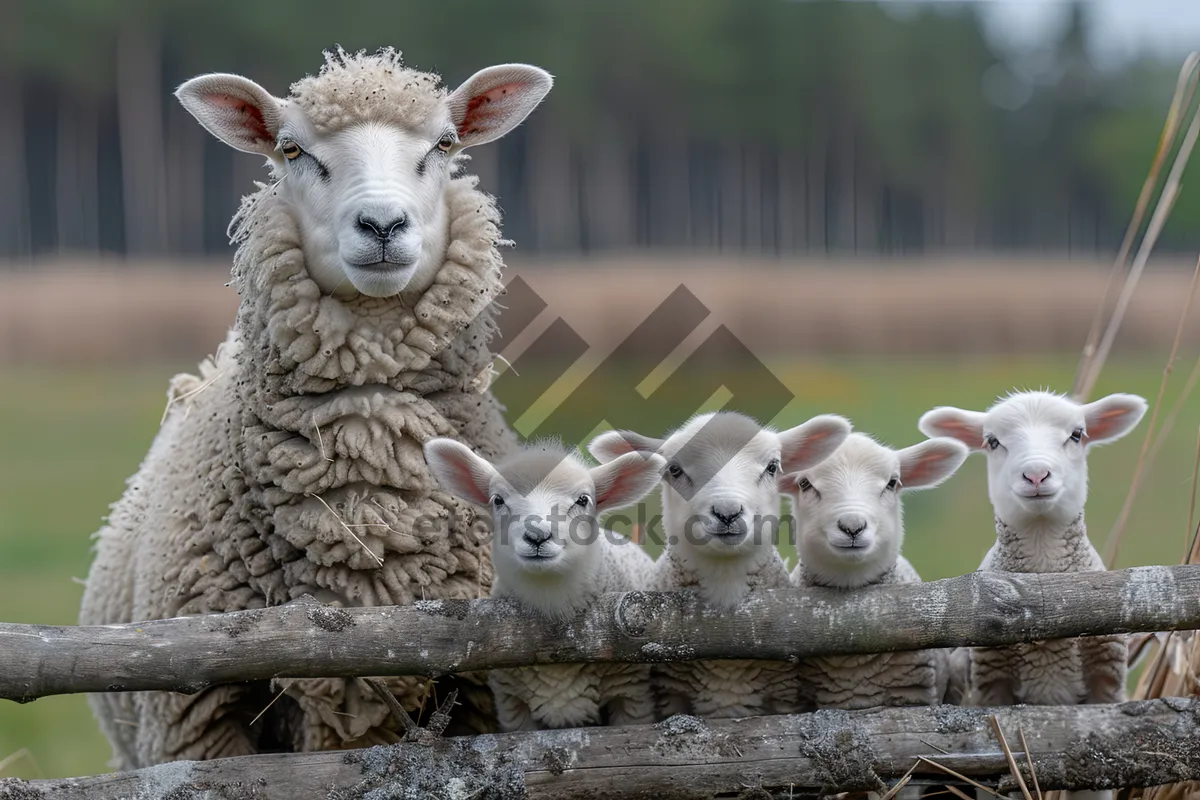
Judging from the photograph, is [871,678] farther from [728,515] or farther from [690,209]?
[690,209]

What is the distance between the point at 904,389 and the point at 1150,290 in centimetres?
Result: 400

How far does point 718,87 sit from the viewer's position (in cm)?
3005

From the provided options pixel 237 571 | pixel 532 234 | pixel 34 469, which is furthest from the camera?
pixel 532 234

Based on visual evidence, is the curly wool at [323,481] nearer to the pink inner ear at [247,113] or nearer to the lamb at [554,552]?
the pink inner ear at [247,113]

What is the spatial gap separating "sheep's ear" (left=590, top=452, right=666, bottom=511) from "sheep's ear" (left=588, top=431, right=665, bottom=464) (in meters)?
0.25

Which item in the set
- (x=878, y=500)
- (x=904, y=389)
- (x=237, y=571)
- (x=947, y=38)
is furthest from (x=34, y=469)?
(x=947, y=38)

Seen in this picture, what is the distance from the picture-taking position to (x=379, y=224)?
3309 millimetres

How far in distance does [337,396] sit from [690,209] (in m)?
26.6

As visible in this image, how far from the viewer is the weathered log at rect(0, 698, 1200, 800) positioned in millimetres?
2865

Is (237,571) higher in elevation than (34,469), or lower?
lower

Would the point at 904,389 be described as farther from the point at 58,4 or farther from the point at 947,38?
the point at 947,38

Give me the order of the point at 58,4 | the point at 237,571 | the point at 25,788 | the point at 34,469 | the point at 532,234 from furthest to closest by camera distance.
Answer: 1. the point at 532,234
2. the point at 58,4
3. the point at 34,469
4. the point at 237,571
5. the point at 25,788

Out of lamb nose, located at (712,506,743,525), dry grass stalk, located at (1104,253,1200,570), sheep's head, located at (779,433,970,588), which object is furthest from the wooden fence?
dry grass stalk, located at (1104,253,1200,570)

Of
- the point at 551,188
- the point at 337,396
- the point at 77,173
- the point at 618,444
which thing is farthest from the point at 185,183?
the point at 618,444
